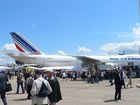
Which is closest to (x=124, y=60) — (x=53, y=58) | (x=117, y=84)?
(x=53, y=58)

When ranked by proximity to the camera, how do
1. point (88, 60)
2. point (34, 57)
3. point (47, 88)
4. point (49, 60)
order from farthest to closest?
1. point (34, 57)
2. point (49, 60)
3. point (88, 60)
4. point (47, 88)

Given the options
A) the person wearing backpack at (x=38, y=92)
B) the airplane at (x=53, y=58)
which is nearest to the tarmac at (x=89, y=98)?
the person wearing backpack at (x=38, y=92)

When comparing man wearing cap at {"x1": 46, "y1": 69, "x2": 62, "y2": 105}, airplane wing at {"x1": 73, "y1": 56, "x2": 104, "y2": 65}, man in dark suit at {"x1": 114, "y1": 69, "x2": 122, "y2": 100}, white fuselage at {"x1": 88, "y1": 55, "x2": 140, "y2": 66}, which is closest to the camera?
man wearing cap at {"x1": 46, "y1": 69, "x2": 62, "y2": 105}

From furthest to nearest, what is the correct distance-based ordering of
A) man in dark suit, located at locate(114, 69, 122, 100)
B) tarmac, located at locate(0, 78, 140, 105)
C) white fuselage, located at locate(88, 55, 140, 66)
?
white fuselage, located at locate(88, 55, 140, 66) < man in dark suit, located at locate(114, 69, 122, 100) < tarmac, located at locate(0, 78, 140, 105)

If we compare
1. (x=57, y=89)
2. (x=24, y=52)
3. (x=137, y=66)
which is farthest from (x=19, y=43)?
(x=57, y=89)

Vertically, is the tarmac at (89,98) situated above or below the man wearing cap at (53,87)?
below

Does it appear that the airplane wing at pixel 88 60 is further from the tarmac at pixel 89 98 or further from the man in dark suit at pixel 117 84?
the man in dark suit at pixel 117 84

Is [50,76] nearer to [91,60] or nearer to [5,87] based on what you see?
[5,87]

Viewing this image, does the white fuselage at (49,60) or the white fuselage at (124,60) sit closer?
the white fuselage at (124,60)

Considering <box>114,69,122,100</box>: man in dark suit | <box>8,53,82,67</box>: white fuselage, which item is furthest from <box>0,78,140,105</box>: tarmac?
<box>8,53,82,67</box>: white fuselage

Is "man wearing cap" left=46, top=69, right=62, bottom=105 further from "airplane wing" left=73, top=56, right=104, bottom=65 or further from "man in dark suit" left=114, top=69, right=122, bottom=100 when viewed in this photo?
"airplane wing" left=73, top=56, right=104, bottom=65

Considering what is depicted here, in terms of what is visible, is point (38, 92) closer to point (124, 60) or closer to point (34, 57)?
point (124, 60)

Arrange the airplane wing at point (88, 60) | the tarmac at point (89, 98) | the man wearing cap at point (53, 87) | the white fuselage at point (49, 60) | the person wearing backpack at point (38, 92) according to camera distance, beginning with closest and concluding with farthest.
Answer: the person wearing backpack at point (38, 92) < the man wearing cap at point (53, 87) < the tarmac at point (89, 98) < the airplane wing at point (88, 60) < the white fuselage at point (49, 60)

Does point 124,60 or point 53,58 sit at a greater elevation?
point 53,58
